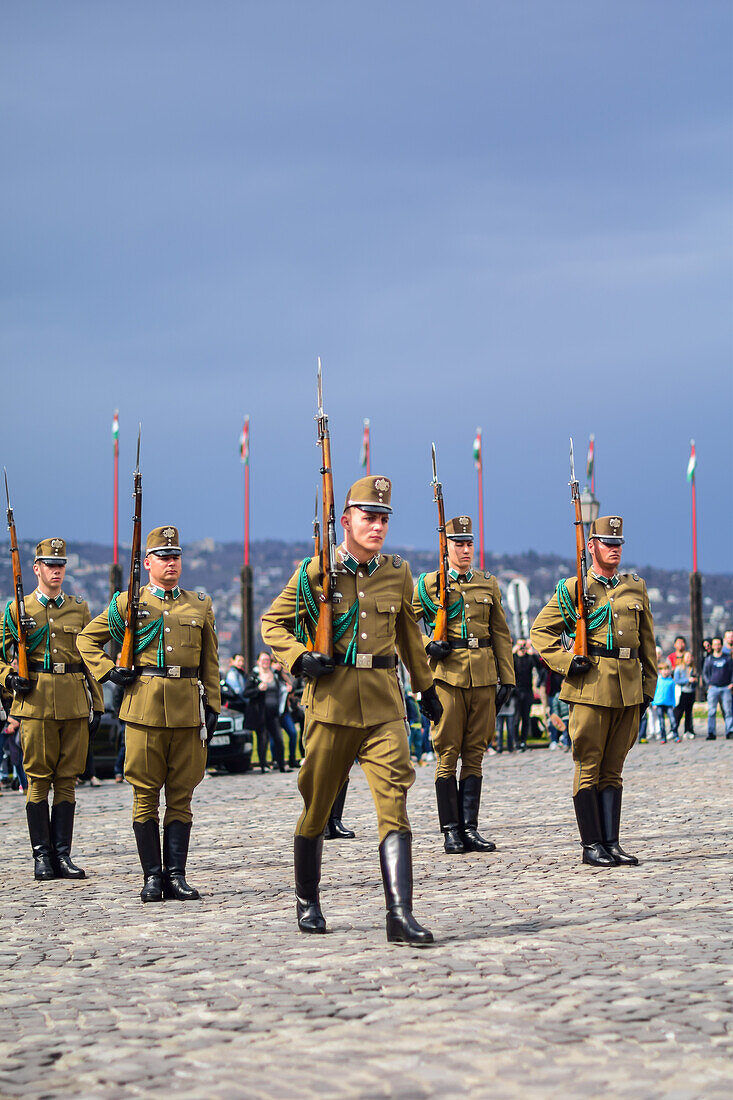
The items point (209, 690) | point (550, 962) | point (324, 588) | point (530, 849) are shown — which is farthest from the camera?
point (530, 849)

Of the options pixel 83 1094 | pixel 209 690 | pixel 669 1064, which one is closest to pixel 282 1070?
pixel 83 1094

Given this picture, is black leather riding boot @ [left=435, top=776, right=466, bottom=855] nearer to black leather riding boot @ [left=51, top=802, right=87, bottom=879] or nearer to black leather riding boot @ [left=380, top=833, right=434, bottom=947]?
black leather riding boot @ [left=51, top=802, right=87, bottom=879]

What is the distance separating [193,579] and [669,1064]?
119 m

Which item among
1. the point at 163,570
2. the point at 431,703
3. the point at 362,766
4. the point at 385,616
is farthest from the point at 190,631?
the point at 362,766

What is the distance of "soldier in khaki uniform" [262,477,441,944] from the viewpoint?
23.6ft

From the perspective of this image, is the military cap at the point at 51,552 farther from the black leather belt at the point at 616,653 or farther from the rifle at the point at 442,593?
the black leather belt at the point at 616,653

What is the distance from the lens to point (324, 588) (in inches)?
288

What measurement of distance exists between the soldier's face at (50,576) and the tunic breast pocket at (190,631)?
157cm

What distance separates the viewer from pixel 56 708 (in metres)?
10.1

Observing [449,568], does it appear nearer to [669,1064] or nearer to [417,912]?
[417,912]

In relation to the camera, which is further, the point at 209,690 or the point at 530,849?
the point at 530,849

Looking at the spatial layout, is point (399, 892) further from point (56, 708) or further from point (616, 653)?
point (56, 708)

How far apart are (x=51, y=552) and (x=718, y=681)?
16.9 meters

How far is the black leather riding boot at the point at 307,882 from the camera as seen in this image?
7.31m
